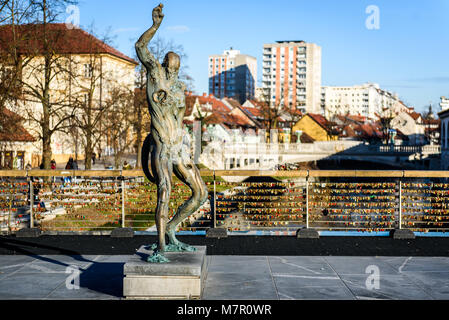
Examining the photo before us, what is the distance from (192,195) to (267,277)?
173 centimetres

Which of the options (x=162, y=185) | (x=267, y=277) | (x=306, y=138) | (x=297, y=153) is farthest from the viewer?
(x=306, y=138)

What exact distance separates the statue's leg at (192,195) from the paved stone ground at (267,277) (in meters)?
0.79

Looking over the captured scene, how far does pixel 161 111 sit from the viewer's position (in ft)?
23.4

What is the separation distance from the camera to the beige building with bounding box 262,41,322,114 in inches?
6850

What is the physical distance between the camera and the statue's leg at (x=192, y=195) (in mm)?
7355

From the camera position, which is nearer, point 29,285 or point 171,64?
point 171,64

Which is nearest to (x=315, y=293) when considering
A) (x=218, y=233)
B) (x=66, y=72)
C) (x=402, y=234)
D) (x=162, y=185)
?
(x=162, y=185)

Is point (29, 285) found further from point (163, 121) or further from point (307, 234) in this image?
point (307, 234)

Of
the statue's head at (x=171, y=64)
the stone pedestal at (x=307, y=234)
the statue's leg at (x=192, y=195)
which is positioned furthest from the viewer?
the stone pedestal at (x=307, y=234)

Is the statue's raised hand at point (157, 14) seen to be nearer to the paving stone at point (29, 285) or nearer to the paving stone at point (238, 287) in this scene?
the paving stone at point (238, 287)

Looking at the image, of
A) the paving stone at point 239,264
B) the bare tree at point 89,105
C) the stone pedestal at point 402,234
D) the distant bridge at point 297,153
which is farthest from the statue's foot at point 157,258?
the distant bridge at point 297,153

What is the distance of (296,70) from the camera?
177m
